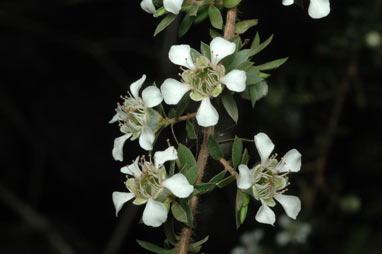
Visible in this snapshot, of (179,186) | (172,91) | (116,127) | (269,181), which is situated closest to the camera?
(179,186)

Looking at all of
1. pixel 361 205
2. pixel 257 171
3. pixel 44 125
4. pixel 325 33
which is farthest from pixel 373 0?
pixel 44 125

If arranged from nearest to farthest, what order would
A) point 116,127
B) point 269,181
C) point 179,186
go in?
point 179,186
point 269,181
point 116,127

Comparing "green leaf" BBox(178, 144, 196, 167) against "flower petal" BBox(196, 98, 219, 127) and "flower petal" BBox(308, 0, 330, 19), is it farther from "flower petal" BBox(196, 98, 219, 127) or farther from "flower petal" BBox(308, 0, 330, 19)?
"flower petal" BBox(308, 0, 330, 19)

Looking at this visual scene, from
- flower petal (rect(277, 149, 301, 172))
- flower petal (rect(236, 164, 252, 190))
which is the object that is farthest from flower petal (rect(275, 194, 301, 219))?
flower petal (rect(236, 164, 252, 190))

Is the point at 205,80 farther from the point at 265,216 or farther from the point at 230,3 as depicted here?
the point at 265,216

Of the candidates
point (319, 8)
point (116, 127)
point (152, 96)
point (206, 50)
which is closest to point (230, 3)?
point (206, 50)

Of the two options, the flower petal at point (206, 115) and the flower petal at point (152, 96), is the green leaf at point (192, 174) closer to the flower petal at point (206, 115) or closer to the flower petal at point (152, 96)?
the flower petal at point (206, 115)

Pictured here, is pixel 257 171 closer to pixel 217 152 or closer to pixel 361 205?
pixel 217 152
